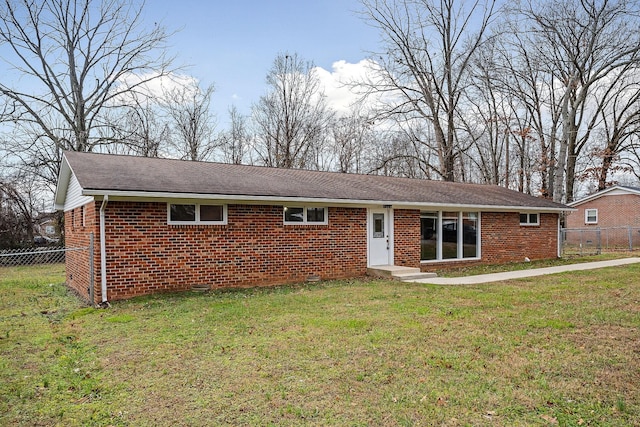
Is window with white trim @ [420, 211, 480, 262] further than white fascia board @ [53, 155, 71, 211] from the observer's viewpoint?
Yes

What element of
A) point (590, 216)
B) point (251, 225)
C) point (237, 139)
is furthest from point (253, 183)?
point (590, 216)

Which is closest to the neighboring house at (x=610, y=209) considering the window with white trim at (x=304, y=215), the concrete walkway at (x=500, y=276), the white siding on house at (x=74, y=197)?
the concrete walkway at (x=500, y=276)

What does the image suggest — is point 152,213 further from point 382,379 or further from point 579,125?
point 579,125

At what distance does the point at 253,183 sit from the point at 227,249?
6.57 ft

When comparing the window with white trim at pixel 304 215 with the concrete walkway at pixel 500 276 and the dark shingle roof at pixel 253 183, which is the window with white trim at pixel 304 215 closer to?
the dark shingle roof at pixel 253 183

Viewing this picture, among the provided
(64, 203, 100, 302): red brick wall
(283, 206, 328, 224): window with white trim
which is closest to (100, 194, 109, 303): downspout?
(64, 203, 100, 302): red brick wall

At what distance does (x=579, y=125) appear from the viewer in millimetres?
29656

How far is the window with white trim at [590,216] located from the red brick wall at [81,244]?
2980cm

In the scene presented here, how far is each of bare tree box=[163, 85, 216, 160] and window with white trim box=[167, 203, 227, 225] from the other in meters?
19.4

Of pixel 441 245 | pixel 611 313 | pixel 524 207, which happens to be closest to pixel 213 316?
pixel 611 313

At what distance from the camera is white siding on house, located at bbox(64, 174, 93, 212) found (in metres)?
9.94

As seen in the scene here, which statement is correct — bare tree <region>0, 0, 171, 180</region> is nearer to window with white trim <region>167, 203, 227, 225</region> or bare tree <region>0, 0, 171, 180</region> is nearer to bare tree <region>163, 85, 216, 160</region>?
bare tree <region>163, 85, 216, 160</region>

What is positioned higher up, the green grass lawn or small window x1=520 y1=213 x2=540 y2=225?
small window x1=520 y1=213 x2=540 y2=225

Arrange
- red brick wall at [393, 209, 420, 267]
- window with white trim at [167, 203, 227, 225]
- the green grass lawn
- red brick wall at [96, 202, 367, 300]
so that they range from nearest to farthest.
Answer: the green grass lawn, red brick wall at [96, 202, 367, 300], window with white trim at [167, 203, 227, 225], red brick wall at [393, 209, 420, 267]
